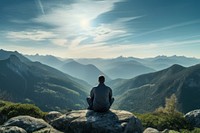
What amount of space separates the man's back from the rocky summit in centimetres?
80

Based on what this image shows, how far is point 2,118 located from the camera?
24172mm

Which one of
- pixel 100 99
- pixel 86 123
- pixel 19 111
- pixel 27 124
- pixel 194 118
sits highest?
pixel 100 99

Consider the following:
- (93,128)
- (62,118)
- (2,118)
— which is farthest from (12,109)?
(93,128)

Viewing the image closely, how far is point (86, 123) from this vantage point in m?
18.3

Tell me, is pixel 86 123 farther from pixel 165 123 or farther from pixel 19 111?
pixel 165 123

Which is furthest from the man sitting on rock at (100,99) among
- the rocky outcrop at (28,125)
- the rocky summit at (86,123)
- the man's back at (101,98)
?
the rocky outcrop at (28,125)

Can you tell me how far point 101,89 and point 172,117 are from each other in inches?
431

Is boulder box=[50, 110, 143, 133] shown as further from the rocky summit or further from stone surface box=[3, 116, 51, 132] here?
stone surface box=[3, 116, 51, 132]

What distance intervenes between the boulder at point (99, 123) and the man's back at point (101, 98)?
2.97 feet

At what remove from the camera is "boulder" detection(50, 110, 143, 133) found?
57.7ft

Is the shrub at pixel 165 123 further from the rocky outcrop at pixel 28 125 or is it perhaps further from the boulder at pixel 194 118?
the rocky outcrop at pixel 28 125

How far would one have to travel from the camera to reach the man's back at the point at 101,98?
2088cm

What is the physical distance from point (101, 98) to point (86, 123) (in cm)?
351

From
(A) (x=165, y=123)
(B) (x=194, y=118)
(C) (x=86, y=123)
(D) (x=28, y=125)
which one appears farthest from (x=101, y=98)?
(B) (x=194, y=118)
